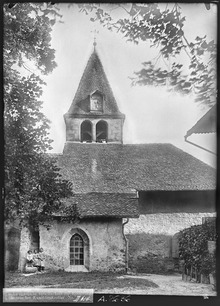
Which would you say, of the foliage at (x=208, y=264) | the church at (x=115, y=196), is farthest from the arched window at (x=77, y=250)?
the foliage at (x=208, y=264)

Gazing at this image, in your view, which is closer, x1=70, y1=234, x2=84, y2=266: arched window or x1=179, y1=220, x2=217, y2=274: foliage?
x1=179, y1=220, x2=217, y2=274: foliage

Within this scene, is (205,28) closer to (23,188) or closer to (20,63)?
(20,63)

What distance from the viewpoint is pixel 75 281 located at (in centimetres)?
378

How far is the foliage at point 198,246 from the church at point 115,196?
66 mm

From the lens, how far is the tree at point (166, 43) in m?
3.79

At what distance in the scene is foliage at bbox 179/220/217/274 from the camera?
146 inches

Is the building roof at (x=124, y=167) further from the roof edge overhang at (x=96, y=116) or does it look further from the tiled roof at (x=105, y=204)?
the roof edge overhang at (x=96, y=116)

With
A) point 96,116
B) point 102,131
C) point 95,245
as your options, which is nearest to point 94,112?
point 96,116

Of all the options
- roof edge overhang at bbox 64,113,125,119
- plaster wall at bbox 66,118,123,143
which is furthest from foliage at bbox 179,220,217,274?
roof edge overhang at bbox 64,113,125,119

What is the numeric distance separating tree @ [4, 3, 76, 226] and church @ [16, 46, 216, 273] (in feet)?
0.36

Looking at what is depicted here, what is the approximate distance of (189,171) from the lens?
3.86 metres

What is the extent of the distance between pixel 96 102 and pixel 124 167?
1.87 ft

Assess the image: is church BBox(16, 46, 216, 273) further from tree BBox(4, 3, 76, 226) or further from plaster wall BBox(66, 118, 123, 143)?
tree BBox(4, 3, 76, 226)

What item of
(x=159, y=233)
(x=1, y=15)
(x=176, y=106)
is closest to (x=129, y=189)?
(x=159, y=233)
